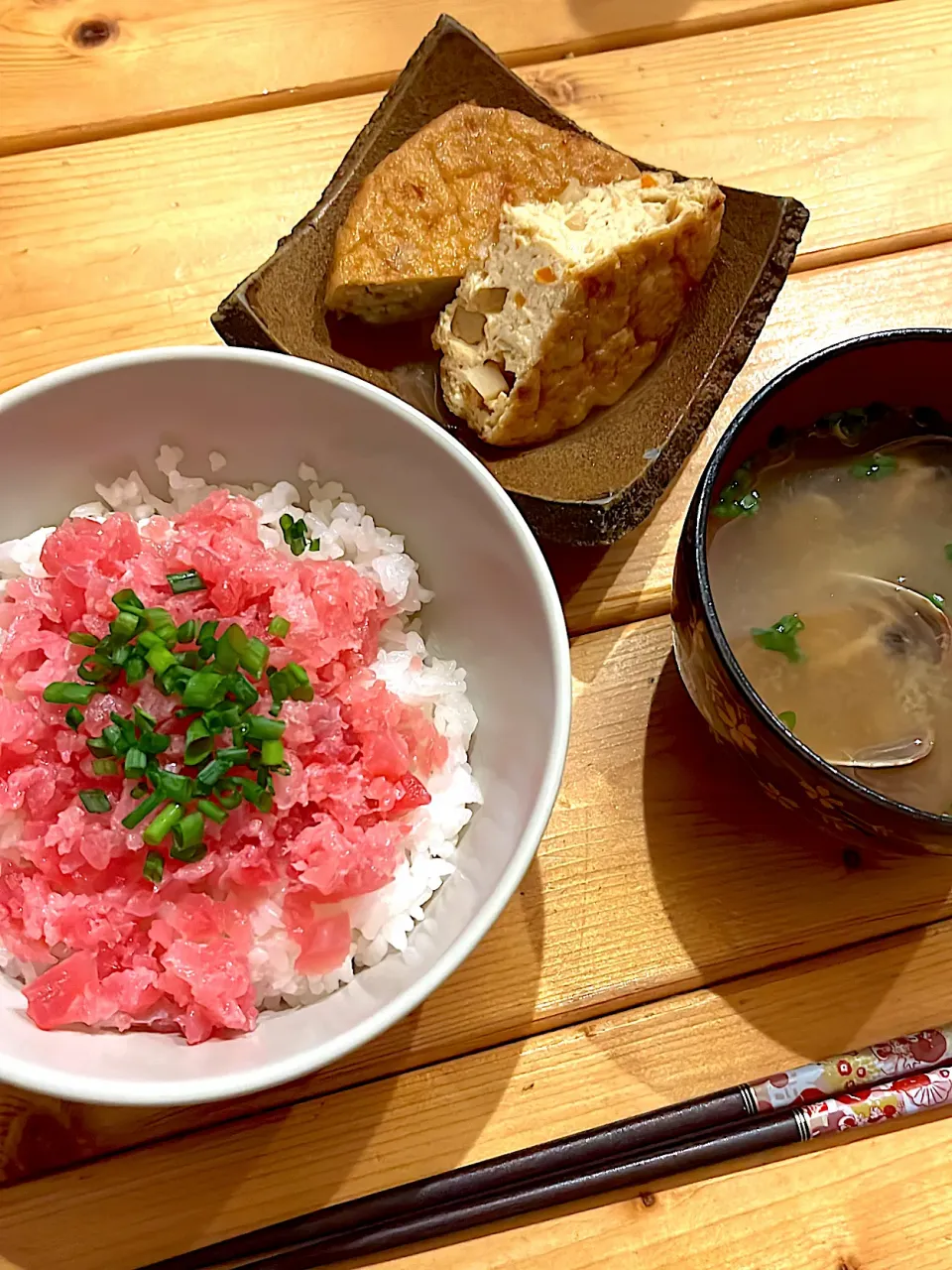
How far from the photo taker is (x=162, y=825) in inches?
47.7

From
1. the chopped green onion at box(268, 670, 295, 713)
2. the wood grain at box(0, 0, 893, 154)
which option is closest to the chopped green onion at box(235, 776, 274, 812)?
the chopped green onion at box(268, 670, 295, 713)

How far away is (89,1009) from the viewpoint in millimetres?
1192

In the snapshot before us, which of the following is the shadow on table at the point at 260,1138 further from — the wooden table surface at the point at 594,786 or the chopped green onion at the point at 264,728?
the chopped green onion at the point at 264,728

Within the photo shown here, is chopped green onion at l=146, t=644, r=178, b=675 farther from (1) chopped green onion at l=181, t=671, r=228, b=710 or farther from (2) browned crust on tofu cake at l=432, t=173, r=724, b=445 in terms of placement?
(2) browned crust on tofu cake at l=432, t=173, r=724, b=445

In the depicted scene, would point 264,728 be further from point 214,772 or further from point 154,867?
point 154,867

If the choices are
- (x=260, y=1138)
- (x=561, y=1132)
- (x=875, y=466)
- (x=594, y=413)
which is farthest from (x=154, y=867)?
Result: (x=875, y=466)

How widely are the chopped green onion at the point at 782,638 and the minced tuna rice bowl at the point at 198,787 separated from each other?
435mm

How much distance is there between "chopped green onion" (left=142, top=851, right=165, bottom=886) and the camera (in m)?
1.23

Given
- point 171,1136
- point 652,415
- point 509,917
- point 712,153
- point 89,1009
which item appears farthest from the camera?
point 712,153

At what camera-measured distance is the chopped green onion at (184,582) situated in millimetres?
1315

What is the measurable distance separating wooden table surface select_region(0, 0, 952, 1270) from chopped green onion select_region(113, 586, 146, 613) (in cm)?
67

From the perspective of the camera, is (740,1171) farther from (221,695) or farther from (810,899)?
(221,695)

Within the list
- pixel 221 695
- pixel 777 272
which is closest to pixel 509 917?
pixel 221 695

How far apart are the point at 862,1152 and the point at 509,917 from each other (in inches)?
22.3
